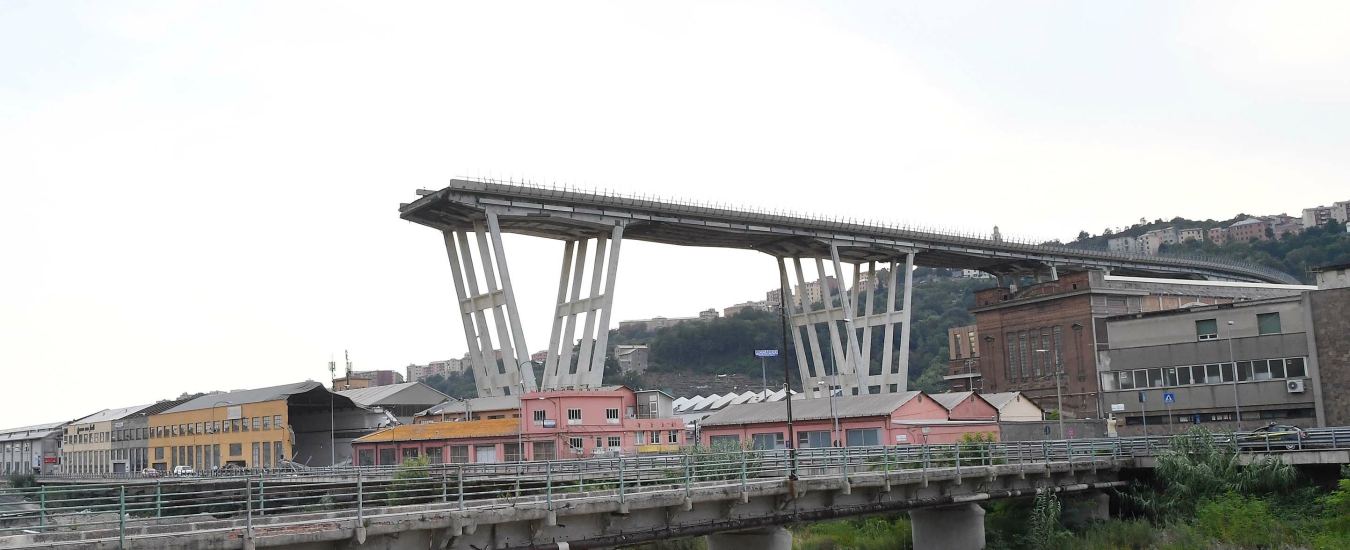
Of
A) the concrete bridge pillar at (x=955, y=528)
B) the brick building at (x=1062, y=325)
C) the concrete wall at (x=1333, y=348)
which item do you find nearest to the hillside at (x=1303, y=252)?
the brick building at (x=1062, y=325)

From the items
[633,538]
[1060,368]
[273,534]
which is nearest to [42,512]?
[273,534]

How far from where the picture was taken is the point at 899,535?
46.1 meters

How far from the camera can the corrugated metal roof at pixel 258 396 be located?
93.5 m

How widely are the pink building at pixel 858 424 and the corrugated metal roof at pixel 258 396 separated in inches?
1623

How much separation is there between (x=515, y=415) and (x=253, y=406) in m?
32.0

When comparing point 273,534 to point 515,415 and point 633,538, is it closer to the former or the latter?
point 633,538

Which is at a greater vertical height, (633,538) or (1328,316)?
(1328,316)

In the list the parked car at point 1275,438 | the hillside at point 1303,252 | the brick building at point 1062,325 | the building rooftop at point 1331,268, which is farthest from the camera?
the hillside at point 1303,252

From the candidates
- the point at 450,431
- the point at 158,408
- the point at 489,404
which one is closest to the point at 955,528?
the point at 450,431

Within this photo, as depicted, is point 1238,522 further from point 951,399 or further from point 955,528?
point 951,399

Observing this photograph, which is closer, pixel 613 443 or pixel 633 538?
pixel 633 538

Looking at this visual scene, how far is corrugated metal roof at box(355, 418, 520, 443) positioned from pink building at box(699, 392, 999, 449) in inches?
512

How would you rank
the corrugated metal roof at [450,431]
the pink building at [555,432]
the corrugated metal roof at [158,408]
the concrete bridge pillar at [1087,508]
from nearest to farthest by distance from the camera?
the concrete bridge pillar at [1087,508] < the pink building at [555,432] < the corrugated metal roof at [450,431] < the corrugated metal roof at [158,408]

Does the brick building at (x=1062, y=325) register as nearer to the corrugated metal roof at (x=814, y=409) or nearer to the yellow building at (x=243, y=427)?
the corrugated metal roof at (x=814, y=409)
